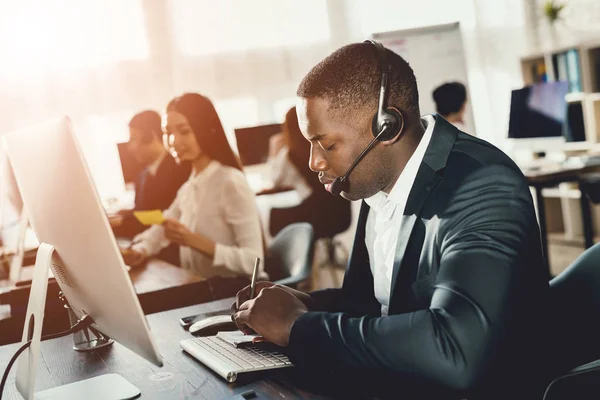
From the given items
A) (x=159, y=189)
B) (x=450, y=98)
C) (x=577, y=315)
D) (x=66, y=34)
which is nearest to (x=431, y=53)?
(x=450, y=98)

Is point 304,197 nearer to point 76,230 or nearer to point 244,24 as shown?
point 244,24

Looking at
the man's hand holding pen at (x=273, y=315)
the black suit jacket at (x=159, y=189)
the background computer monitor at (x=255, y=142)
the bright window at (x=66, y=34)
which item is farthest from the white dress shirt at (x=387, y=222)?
the bright window at (x=66, y=34)

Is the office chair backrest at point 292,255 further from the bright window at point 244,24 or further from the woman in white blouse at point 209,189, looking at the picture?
the bright window at point 244,24

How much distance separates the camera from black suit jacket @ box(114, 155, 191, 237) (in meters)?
3.81

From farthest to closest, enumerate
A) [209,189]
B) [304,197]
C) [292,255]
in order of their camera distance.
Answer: [304,197] → [209,189] → [292,255]

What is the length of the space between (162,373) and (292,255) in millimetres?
1370

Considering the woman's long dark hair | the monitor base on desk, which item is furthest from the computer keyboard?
the woman's long dark hair

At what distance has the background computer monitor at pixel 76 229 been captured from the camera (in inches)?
34.0

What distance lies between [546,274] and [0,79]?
4.31m

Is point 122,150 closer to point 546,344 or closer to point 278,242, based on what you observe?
point 278,242

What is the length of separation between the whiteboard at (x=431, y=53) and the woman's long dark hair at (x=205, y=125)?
2.79 m

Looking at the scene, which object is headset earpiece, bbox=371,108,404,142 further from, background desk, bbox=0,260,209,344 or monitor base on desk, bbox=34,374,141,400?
background desk, bbox=0,260,209,344

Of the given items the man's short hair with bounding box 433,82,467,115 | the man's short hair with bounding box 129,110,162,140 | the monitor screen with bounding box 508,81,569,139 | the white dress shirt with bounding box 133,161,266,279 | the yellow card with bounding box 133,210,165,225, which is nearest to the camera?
the yellow card with bounding box 133,210,165,225

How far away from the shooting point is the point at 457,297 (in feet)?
3.12
